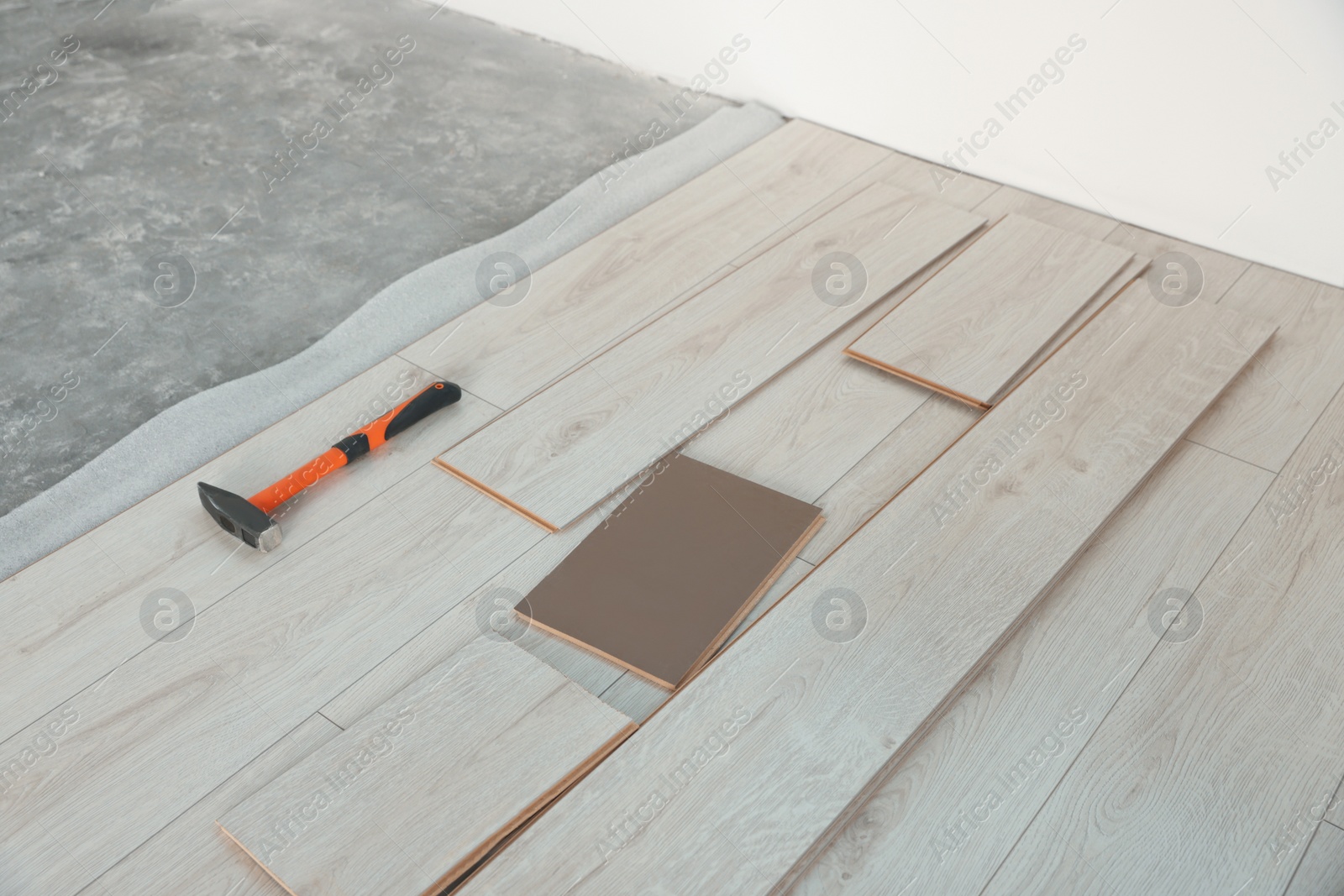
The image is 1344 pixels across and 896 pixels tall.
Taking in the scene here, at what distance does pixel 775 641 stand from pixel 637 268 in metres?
1.39

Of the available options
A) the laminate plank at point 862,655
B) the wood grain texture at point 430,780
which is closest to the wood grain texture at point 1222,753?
the laminate plank at point 862,655

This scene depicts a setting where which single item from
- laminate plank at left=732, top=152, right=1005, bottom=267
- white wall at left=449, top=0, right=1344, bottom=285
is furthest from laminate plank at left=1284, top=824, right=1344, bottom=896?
laminate plank at left=732, top=152, right=1005, bottom=267

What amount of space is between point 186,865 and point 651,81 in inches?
124

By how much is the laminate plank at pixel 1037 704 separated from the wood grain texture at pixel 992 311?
46 centimetres

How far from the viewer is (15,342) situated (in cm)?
273

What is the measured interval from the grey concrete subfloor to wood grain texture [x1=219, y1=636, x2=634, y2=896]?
86 cm

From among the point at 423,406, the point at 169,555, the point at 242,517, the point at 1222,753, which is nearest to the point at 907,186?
the point at 423,406

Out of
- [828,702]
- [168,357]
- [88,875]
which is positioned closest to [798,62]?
[168,357]

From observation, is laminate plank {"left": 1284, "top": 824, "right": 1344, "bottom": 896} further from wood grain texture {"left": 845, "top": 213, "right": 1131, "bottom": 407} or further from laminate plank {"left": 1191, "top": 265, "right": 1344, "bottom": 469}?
wood grain texture {"left": 845, "top": 213, "right": 1131, "bottom": 407}

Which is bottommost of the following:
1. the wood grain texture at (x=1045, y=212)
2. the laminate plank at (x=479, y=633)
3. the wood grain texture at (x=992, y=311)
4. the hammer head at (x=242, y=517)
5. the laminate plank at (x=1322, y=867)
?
the hammer head at (x=242, y=517)

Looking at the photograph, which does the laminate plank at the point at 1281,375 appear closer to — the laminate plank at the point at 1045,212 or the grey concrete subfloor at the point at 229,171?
the laminate plank at the point at 1045,212

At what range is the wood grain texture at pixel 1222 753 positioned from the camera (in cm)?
152

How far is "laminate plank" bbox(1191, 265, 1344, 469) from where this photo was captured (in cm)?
224

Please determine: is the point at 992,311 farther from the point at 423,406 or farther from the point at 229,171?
the point at 229,171
